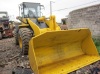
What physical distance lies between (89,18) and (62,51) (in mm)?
4987

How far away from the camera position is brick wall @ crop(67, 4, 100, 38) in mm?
9352

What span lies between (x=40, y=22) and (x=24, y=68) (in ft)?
8.42

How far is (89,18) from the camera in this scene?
9.98m

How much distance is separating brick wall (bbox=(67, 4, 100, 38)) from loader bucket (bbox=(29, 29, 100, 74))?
3.68m

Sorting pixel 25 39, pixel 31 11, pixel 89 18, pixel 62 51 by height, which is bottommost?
pixel 62 51

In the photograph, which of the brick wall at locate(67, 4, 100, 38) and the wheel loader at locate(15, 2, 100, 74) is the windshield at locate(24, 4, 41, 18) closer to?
the wheel loader at locate(15, 2, 100, 74)

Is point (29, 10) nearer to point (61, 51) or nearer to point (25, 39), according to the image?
point (25, 39)

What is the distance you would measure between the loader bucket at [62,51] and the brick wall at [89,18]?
368 cm

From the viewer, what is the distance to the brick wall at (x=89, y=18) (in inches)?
368

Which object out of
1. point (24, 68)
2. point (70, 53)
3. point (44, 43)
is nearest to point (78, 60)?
point (70, 53)

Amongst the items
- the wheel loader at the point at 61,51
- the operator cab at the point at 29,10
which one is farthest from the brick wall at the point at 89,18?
the wheel loader at the point at 61,51

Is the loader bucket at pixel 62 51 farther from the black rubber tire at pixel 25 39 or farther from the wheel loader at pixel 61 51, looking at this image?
the black rubber tire at pixel 25 39

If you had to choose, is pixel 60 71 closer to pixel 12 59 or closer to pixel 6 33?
pixel 12 59

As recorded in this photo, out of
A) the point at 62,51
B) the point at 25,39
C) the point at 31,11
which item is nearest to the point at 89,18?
the point at 31,11
